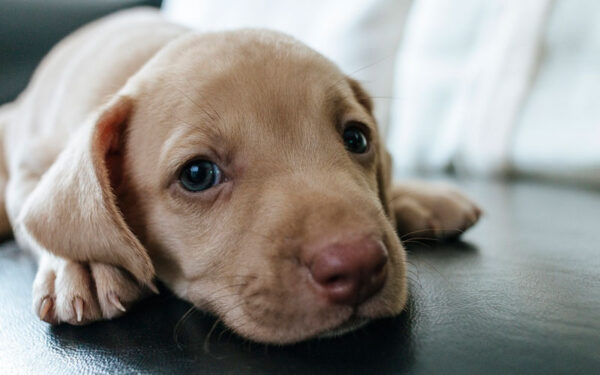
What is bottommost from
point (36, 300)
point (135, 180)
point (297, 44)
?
point (36, 300)

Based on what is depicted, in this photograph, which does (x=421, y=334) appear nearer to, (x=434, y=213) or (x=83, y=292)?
(x=83, y=292)

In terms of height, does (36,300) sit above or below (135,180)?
below

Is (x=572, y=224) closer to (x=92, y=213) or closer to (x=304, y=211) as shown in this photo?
(x=304, y=211)

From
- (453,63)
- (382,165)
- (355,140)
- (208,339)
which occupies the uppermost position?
(355,140)

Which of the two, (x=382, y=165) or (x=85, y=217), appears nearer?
(x=85, y=217)

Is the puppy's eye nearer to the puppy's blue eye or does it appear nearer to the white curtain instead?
the puppy's blue eye

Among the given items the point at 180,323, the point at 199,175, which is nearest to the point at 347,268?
the point at 180,323

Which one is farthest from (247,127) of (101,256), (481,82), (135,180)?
(481,82)
